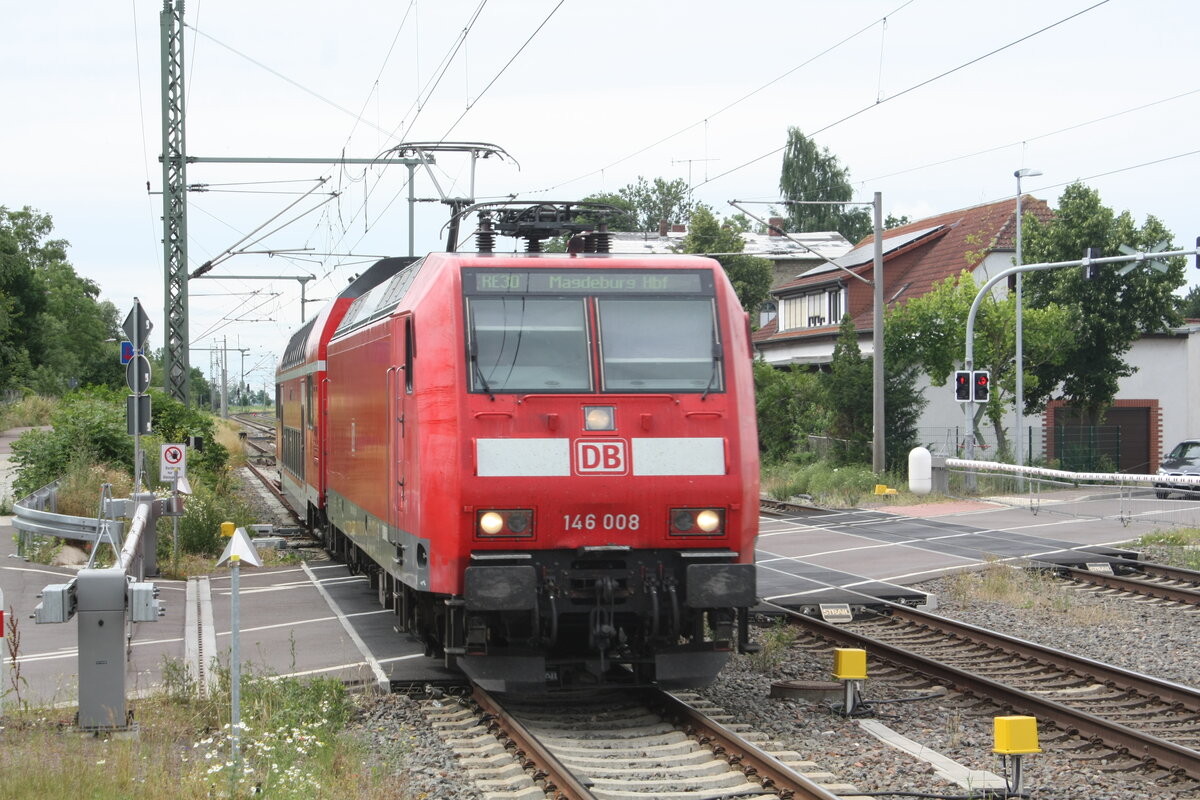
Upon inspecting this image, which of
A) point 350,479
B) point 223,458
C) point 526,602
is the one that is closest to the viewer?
point 526,602

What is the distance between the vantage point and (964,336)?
113 feet

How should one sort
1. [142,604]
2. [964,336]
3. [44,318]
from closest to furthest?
[142,604]
[964,336]
[44,318]

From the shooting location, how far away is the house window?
46812mm

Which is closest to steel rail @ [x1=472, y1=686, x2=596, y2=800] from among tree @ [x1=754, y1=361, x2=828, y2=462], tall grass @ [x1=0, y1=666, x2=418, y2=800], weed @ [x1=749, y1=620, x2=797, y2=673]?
tall grass @ [x1=0, y1=666, x2=418, y2=800]

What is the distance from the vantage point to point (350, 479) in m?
14.5

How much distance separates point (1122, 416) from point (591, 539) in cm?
3577

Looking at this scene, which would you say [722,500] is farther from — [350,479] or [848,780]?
[350,479]

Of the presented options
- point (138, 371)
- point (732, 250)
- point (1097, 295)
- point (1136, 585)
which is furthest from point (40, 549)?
point (732, 250)

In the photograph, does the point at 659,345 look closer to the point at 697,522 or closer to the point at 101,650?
the point at 697,522

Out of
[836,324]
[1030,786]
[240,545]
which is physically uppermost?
[836,324]

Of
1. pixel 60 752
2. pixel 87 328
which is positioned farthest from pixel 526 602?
pixel 87 328

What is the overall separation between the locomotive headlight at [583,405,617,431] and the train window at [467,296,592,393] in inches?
6.1

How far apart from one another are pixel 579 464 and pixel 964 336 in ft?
87.2

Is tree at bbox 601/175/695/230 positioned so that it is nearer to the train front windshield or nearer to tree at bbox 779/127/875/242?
tree at bbox 779/127/875/242
